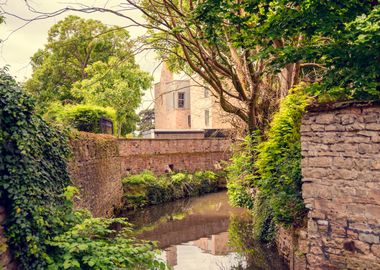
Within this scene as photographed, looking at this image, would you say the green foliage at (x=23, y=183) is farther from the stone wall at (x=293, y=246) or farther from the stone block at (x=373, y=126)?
the stone block at (x=373, y=126)

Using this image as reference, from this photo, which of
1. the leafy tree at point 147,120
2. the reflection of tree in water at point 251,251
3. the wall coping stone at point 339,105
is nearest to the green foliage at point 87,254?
the reflection of tree in water at point 251,251

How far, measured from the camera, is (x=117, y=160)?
16328 millimetres

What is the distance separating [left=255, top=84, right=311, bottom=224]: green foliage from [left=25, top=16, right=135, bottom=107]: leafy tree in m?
24.3

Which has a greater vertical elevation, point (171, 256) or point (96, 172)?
point (96, 172)

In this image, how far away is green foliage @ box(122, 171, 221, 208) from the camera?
17608mm

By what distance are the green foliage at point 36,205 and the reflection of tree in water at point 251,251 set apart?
3.83m

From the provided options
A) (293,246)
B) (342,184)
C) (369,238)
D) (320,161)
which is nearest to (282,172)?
(293,246)

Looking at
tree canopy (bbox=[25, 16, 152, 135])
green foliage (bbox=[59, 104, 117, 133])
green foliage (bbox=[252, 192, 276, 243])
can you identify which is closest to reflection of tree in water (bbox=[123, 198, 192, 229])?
green foliage (bbox=[59, 104, 117, 133])

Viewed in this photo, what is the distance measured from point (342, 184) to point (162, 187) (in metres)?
13.5

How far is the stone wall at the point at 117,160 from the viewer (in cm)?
1002

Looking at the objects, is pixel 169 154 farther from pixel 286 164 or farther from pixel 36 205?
pixel 36 205

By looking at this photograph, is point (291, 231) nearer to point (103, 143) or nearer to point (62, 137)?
point (62, 137)

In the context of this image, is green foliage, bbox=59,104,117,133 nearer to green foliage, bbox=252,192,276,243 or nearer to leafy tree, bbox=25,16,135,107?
green foliage, bbox=252,192,276,243

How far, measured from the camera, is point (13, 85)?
16.4ft
